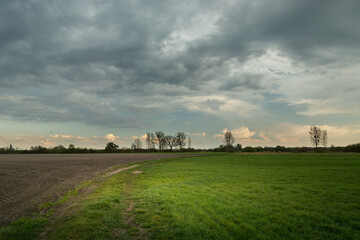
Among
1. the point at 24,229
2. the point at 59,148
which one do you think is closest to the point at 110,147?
the point at 59,148

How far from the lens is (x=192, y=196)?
38.4 feet

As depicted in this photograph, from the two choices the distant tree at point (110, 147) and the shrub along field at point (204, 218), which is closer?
the shrub along field at point (204, 218)

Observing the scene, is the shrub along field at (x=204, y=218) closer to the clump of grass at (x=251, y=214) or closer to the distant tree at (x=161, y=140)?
the clump of grass at (x=251, y=214)

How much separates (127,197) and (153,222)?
5.16 meters

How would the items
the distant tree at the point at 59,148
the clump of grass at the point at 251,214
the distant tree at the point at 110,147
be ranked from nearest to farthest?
the clump of grass at the point at 251,214, the distant tree at the point at 59,148, the distant tree at the point at 110,147

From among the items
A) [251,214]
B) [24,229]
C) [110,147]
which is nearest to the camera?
[24,229]

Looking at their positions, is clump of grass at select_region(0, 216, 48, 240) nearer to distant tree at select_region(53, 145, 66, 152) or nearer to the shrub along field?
the shrub along field

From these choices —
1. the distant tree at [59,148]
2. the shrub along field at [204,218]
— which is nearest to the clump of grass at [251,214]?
the shrub along field at [204,218]

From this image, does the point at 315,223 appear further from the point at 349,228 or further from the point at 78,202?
the point at 78,202

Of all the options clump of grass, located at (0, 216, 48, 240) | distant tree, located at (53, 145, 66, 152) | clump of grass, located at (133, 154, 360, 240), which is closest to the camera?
clump of grass, located at (133, 154, 360, 240)

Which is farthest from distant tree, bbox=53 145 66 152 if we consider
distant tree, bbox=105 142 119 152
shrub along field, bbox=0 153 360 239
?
shrub along field, bbox=0 153 360 239

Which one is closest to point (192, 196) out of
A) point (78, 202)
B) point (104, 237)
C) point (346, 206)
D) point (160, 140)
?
point (104, 237)

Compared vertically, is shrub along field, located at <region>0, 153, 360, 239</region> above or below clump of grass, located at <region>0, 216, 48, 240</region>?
above

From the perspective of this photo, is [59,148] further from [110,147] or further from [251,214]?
[251,214]
